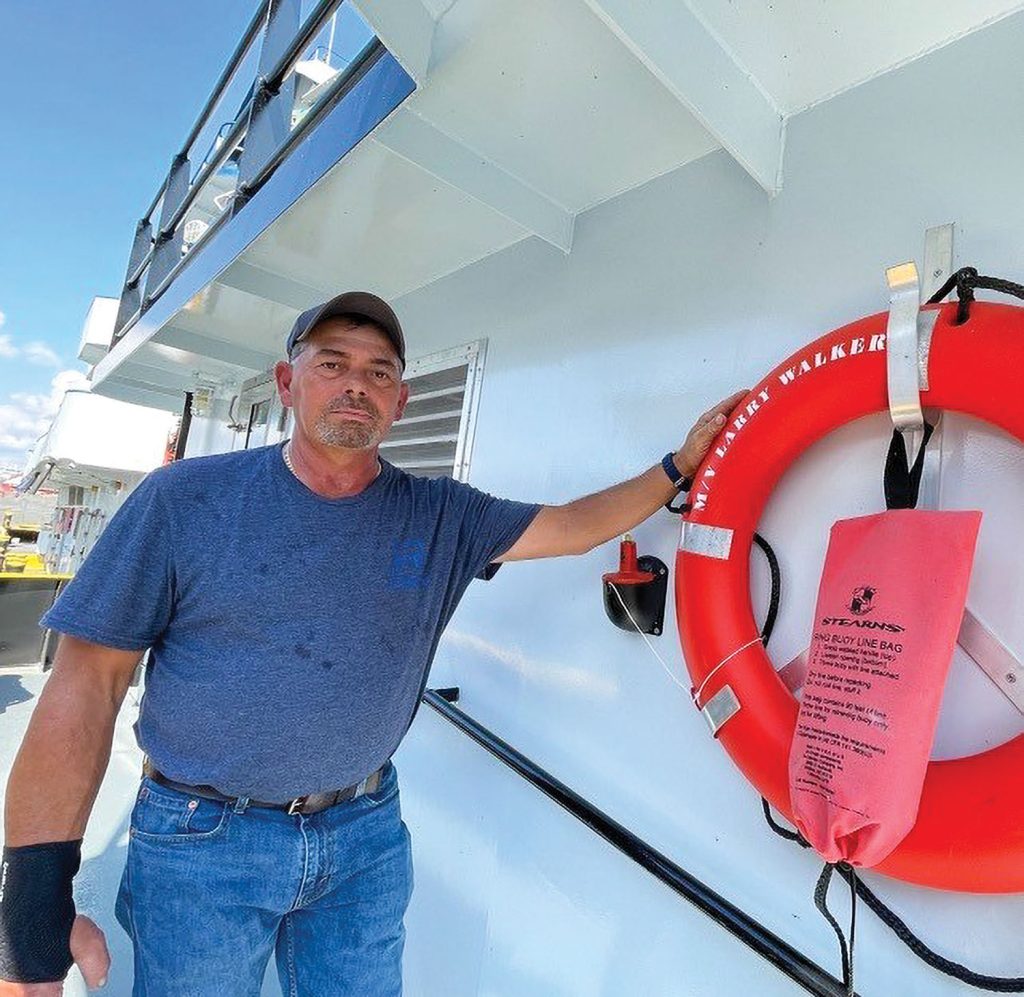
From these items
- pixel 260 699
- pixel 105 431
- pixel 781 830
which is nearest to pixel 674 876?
pixel 781 830

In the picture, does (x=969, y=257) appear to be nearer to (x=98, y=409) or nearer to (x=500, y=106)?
(x=500, y=106)

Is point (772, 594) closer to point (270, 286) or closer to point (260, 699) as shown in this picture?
point (260, 699)

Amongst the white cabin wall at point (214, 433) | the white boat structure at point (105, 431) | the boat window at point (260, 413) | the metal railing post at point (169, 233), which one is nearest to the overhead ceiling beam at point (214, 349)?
the boat window at point (260, 413)

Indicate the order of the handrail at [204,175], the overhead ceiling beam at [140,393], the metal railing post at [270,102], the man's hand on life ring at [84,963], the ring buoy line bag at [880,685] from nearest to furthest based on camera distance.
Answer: the ring buoy line bag at [880,685], the man's hand on life ring at [84,963], the metal railing post at [270,102], the handrail at [204,175], the overhead ceiling beam at [140,393]

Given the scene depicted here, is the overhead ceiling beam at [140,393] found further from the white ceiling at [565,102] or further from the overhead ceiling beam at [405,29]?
the overhead ceiling beam at [405,29]

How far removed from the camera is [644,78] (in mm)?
1193

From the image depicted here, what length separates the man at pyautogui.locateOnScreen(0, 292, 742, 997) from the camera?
2.97 feet

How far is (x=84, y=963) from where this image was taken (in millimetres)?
860

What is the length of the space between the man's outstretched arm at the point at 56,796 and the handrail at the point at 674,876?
0.79 m

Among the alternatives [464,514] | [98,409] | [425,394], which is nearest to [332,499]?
[464,514]

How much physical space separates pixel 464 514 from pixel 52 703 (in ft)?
2.33

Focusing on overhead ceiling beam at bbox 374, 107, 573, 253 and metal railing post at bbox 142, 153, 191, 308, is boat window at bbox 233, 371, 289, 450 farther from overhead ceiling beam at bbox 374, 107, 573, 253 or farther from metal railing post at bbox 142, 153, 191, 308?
overhead ceiling beam at bbox 374, 107, 573, 253

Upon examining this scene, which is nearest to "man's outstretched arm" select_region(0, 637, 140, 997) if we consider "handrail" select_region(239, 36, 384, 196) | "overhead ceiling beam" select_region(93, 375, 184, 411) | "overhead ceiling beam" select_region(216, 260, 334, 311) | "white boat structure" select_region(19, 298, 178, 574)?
"handrail" select_region(239, 36, 384, 196)

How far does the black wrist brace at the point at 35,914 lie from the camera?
82cm
